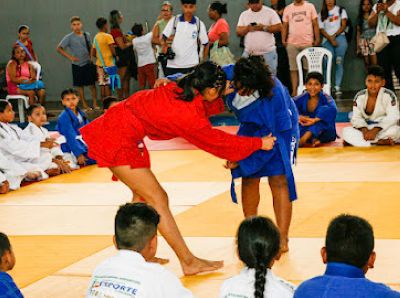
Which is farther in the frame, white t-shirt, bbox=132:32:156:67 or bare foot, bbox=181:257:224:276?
white t-shirt, bbox=132:32:156:67

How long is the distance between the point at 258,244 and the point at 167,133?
1.84m

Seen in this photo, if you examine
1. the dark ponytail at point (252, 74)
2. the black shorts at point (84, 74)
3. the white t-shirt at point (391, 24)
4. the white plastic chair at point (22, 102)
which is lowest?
the white plastic chair at point (22, 102)

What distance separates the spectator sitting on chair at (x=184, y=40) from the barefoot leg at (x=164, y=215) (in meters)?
7.08

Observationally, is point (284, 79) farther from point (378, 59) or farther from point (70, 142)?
point (70, 142)

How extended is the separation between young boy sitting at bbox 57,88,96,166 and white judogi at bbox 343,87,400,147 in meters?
3.25

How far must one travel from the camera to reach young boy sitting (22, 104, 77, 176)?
9062 mm

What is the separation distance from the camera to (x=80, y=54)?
48.0 feet

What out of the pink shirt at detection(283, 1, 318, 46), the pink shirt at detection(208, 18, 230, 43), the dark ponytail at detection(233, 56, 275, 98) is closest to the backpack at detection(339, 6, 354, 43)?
the pink shirt at detection(283, 1, 318, 46)

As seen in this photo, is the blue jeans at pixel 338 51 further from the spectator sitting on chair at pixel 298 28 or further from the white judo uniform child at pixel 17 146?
the white judo uniform child at pixel 17 146

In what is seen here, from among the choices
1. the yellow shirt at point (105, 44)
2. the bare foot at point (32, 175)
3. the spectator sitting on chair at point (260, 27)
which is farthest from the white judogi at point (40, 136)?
the yellow shirt at point (105, 44)

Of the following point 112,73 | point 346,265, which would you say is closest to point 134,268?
point 346,265

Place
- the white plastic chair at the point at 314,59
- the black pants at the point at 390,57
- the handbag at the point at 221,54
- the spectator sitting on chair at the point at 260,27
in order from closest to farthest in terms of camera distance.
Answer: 1. the black pants at the point at 390,57
2. the spectator sitting on chair at the point at 260,27
3. the handbag at the point at 221,54
4. the white plastic chair at the point at 314,59

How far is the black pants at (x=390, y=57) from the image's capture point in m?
12.4

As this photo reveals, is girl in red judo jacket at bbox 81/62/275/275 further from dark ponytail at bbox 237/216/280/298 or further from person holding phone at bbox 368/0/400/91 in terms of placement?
person holding phone at bbox 368/0/400/91
